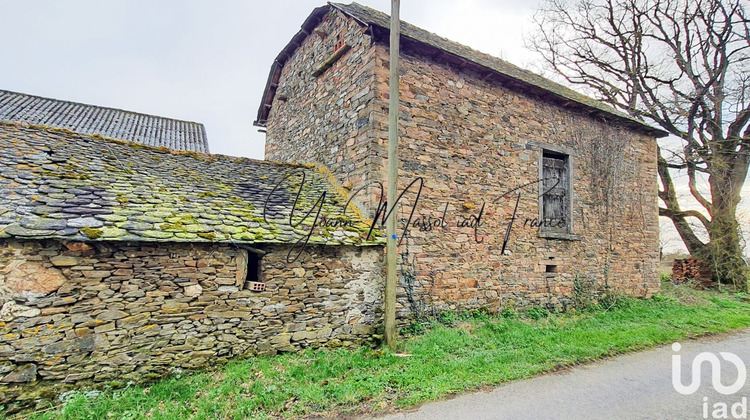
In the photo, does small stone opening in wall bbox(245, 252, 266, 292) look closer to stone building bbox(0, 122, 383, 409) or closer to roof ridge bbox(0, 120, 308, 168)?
stone building bbox(0, 122, 383, 409)

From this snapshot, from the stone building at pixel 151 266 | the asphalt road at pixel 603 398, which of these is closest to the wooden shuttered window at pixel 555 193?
the asphalt road at pixel 603 398

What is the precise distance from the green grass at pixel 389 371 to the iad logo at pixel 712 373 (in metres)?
0.77

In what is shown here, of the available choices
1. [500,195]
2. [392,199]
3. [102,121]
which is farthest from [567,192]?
[102,121]

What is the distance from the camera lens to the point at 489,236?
827 centimetres

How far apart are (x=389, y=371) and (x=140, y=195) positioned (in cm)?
458

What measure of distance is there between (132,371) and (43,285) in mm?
1506

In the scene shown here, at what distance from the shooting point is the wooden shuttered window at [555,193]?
954 centimetres

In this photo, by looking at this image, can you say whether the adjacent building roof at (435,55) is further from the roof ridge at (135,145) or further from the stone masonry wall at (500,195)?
the roof ridge at (135,145)

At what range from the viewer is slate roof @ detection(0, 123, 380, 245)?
4703 millimetres

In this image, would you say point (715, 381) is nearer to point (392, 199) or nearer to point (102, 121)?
point (392, 199)

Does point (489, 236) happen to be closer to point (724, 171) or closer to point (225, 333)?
point (225, 333)

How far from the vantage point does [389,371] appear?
205 inches

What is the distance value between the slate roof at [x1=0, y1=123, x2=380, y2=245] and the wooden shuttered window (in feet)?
17.5

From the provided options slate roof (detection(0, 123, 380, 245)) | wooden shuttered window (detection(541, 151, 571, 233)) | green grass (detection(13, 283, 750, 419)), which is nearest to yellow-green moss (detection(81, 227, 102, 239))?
slate roof (detection(0, 123, 380, 245))
